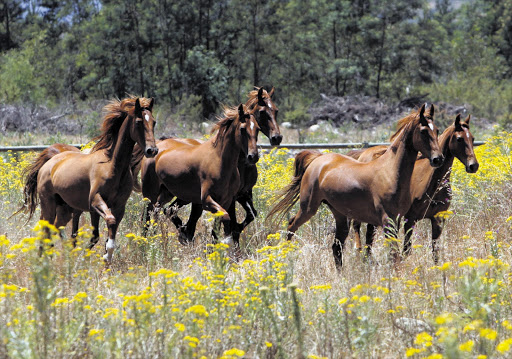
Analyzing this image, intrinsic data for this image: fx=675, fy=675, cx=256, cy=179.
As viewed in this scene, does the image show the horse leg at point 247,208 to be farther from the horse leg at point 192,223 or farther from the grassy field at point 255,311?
the grassy field at point 255,311

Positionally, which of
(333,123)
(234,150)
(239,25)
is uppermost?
(234,150)

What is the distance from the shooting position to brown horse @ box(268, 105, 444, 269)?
7109 mm

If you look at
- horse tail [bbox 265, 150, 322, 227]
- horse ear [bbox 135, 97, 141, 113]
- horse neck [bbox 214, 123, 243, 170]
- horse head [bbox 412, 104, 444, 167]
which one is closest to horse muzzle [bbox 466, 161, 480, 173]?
horse head [bbox 412, 104, 444, 167]

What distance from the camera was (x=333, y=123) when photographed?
98.5 feet

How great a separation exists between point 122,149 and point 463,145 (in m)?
3.84

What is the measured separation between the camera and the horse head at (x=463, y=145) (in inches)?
298

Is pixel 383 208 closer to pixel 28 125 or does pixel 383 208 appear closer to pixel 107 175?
pixel 107 175

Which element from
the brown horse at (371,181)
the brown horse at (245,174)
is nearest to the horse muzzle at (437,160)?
the brown horse at (371,181)

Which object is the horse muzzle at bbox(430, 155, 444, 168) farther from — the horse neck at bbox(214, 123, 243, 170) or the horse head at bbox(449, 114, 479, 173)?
the horse neck at bbox(214, 123, 243, 170)

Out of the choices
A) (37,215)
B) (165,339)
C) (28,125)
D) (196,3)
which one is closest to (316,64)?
(196,3)

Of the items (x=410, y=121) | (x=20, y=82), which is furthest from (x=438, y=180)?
(x=20, y=82)

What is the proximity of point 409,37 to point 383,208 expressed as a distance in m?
33.8

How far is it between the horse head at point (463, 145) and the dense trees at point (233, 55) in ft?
80.7

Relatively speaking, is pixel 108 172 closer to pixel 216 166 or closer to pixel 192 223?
pixel 216 166
